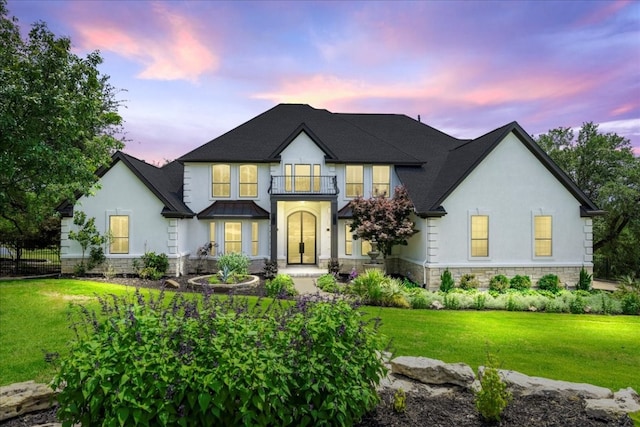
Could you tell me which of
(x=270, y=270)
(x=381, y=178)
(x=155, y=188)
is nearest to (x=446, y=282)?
(x=381, y=178)

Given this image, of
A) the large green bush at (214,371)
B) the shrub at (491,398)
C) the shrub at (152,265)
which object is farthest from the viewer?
the shrub at (152,265)

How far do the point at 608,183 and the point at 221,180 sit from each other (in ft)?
75.3

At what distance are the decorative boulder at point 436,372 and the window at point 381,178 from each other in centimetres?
1578

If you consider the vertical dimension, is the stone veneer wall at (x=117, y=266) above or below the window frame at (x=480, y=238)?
below

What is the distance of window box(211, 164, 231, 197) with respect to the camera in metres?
20.8

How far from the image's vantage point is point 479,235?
16.6 metres

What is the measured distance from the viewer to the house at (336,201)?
16.4 metres

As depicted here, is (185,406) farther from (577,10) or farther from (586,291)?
(586,291)

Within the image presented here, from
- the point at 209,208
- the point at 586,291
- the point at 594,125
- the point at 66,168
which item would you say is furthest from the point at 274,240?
the point at 594,125

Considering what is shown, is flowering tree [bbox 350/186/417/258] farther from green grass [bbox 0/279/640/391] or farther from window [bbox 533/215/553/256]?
green grass [bbox 0/279/640/391]

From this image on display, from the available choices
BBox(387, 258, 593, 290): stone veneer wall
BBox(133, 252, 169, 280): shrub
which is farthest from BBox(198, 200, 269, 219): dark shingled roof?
BBox(387, 258, 593, 290): stone veneer wall

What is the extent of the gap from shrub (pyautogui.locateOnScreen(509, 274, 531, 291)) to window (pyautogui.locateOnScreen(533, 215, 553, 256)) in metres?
1.51

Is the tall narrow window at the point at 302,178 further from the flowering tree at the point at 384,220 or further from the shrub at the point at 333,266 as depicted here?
the shrub at the point at 333,266

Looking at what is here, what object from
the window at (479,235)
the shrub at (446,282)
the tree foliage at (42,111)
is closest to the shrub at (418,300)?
the shrub at (446,282)
